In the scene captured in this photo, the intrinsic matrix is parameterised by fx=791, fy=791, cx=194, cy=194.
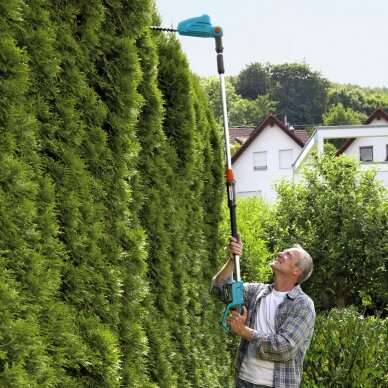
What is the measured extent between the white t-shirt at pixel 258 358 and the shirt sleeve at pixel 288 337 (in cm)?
17

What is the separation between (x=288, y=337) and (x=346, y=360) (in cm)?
253

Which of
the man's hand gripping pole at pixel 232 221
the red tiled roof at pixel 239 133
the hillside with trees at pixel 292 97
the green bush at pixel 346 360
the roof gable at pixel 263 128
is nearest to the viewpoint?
the man's hand gripping pole at pixel 232 221

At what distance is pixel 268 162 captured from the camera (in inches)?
2019

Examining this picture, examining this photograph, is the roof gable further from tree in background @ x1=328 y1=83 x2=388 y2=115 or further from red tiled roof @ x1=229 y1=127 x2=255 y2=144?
tree in background @ x1=328 y1=83 x2=388 y2=115

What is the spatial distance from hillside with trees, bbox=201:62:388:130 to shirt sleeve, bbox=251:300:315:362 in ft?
283

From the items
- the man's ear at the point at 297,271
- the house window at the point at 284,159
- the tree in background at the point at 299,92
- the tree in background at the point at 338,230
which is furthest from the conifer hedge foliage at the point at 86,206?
the tree in background at the point at 299,92

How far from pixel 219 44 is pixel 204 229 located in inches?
73.9

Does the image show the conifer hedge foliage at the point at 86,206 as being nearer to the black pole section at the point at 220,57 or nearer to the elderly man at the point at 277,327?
the elderly man at the point at 277,327

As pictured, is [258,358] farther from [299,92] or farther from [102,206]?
[299,92]

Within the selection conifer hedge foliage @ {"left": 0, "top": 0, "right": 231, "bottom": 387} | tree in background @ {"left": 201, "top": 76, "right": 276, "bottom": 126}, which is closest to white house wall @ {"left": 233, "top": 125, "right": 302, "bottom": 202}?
conifer hedge foliage @ {"left": 0, "top": 0, "right": 231, "bottom": 387}

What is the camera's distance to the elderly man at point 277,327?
513cm

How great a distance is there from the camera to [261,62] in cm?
11662

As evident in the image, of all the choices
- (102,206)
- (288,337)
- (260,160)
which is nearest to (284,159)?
(260,160)

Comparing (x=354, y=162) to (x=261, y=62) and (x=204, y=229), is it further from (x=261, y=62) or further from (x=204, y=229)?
(x=261, y=62)
